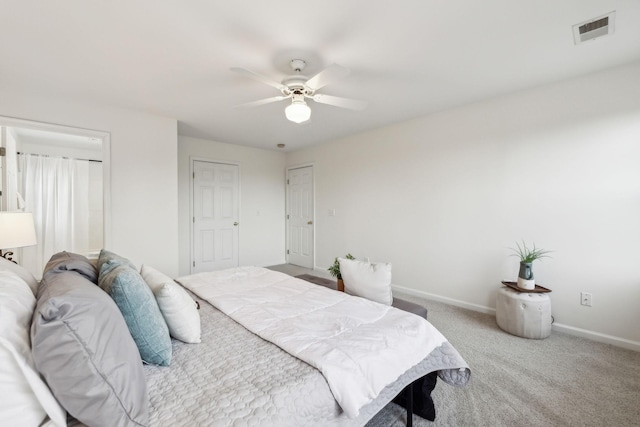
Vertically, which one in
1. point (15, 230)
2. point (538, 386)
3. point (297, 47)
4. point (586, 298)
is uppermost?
point (297, 47)

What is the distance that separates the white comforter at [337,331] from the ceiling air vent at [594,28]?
7.34ft

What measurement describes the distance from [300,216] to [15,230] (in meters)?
3.94

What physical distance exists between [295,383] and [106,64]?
281cm

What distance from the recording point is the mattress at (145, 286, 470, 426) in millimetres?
858

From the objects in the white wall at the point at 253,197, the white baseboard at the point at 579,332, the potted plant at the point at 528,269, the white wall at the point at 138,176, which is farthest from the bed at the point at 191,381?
the white wall at the point at 253,197

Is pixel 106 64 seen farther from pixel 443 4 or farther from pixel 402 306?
pixel 402 306

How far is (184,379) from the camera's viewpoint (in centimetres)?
102

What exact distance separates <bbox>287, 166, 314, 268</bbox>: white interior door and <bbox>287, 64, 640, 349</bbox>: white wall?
1.27m

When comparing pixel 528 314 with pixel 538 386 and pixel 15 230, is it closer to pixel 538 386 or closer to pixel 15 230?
pixel 538 386

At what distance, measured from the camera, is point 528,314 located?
2457mm

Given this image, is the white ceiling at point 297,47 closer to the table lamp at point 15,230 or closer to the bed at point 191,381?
the table lamp at point 15,230

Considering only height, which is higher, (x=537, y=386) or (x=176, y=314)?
(x=176, y=314)

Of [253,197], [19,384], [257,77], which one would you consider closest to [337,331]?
[19,384]

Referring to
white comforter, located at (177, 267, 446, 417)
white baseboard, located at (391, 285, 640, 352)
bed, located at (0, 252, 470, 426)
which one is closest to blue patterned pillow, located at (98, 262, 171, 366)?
bed, located at (0, 252, 470, 426)
